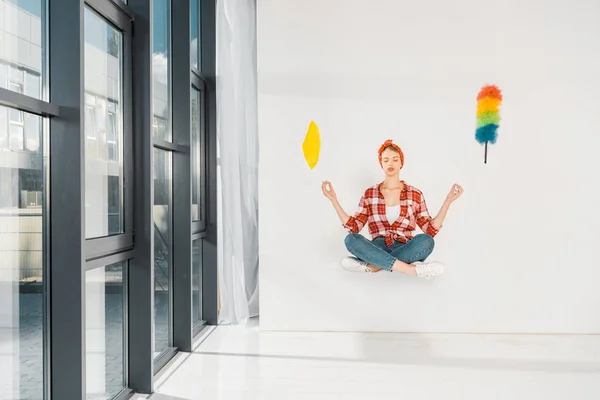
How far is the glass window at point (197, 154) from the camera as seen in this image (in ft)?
13.1

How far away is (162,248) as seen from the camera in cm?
339

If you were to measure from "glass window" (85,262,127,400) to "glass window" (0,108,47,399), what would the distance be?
39cm

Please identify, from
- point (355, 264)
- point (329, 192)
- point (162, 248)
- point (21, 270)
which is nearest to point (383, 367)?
point (355, 264)

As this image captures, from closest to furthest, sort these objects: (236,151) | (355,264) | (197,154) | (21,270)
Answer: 1. (21,270)
2. (355,264)
3. (236,151)
4. (197,154)

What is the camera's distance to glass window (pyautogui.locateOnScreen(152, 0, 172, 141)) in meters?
3.30

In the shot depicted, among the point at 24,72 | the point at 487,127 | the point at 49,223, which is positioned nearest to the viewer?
the point at 24,72

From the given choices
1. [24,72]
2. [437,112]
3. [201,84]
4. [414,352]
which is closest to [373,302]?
[414,352]

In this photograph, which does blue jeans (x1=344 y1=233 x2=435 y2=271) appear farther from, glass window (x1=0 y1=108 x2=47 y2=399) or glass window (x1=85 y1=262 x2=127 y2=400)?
glass window (x1=0 y1=108 x2=47 y2=399)

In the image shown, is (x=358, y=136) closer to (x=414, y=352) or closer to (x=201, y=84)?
(x=201, y=84)

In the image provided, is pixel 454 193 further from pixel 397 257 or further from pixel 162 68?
pixel 162 68

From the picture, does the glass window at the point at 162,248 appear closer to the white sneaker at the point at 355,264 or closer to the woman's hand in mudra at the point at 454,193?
the white sneaker at the point at 355,264

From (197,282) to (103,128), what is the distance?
190cm

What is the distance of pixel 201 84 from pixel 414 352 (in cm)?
245

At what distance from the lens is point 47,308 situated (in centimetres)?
198
